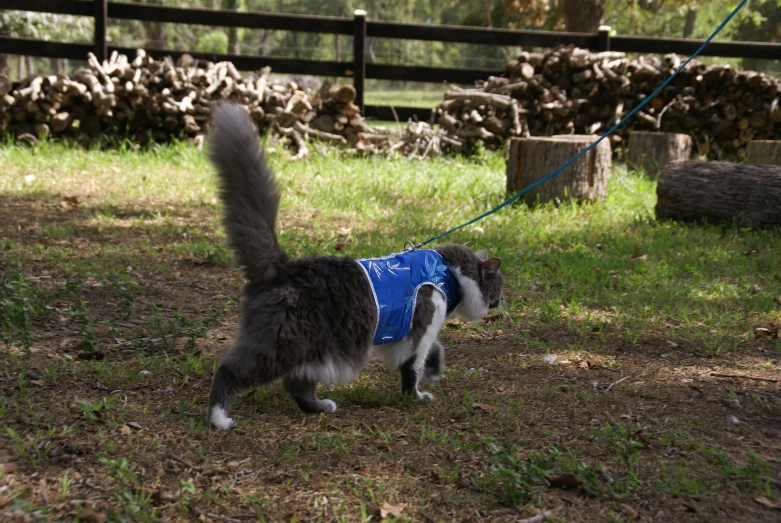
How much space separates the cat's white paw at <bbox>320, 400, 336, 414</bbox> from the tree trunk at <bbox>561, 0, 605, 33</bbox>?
15.3 metres

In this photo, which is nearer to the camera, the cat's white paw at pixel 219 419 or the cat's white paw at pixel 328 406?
the cat's white paw at pixel 219 419

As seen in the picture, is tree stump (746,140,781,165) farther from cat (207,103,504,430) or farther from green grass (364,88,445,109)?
green grass (364,88,445,109)

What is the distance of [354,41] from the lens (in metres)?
12.3

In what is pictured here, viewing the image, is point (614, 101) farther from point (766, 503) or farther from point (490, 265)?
point (766, 503)

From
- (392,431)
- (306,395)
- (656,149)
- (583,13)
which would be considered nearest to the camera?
(392,431)

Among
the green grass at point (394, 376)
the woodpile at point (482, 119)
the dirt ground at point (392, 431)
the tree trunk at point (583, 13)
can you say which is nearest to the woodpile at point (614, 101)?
the woodpile at point (482, 119)

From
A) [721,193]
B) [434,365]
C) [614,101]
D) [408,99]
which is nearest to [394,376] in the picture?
[434,365]

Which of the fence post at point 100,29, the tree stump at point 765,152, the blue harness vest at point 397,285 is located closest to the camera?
the blue harness vest at point 397,285

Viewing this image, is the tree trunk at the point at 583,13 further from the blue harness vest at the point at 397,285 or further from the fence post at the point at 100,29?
the blue harness vest at the point at 397,285

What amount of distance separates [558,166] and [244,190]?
18.3 ft

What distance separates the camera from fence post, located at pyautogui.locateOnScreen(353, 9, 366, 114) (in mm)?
12216

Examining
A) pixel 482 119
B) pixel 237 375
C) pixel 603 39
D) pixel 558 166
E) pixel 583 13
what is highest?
pixel 583 13

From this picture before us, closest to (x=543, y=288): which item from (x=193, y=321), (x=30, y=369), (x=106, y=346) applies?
(x=193, y=321)

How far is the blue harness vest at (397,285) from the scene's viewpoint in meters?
3.90
